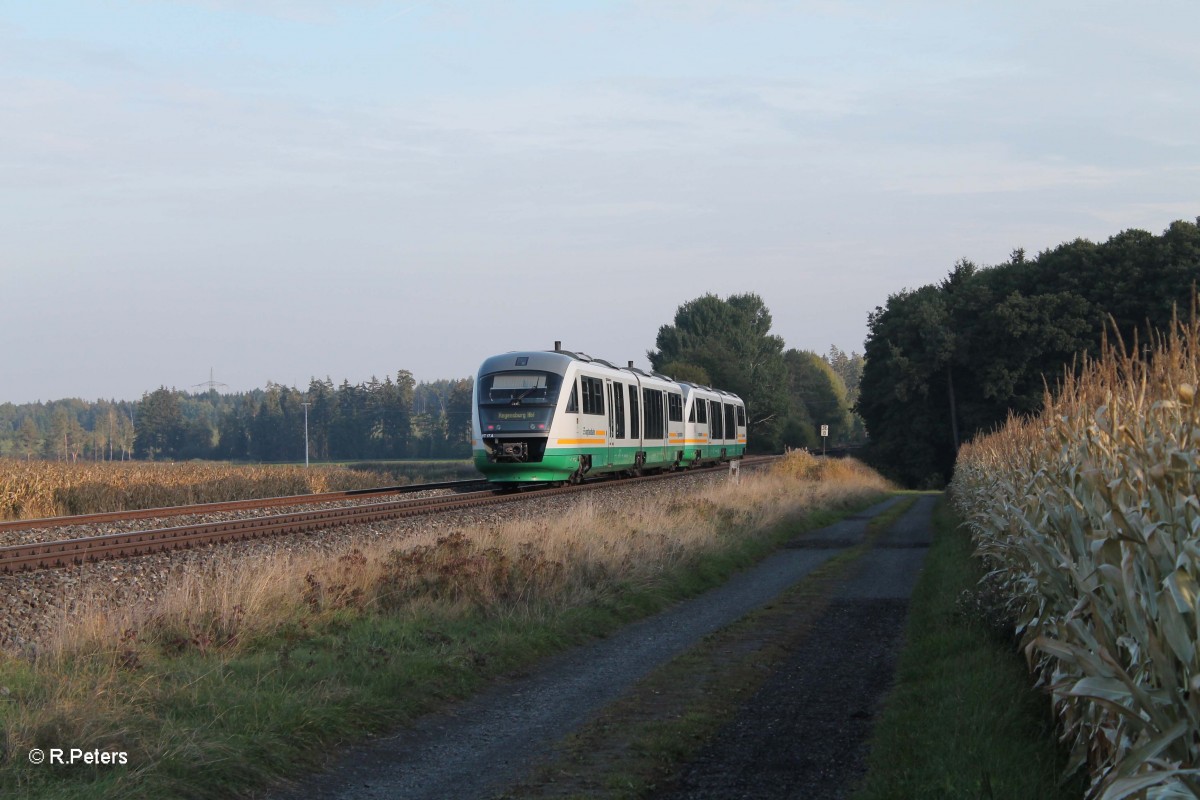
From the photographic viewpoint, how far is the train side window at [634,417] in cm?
3456

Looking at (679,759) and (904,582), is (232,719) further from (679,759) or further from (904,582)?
(904,582)

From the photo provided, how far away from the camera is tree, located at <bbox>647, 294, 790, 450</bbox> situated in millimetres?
91312

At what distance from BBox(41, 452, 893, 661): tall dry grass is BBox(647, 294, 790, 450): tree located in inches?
2503

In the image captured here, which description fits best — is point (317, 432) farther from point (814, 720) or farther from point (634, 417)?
point (814, 720)

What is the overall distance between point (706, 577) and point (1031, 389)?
5188 centimetres

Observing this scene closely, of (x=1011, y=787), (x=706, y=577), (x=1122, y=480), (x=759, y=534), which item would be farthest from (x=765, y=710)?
(x=759, y=534)

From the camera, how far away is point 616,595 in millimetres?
13570

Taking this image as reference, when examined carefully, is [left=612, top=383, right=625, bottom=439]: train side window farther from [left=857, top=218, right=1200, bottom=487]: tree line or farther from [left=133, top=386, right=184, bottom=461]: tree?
[left=133, top=386, right=184, bottom=461]: tree

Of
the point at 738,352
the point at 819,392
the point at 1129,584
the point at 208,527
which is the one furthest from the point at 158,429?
the point at 1129,584

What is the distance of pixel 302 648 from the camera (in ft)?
31.6

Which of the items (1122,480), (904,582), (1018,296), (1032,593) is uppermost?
(1018,296)

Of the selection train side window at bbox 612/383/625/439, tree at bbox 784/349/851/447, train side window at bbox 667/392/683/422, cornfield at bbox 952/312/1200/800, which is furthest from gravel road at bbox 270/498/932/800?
tree at bbox 784/349/851/447

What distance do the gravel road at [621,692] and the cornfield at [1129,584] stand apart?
1.70 metres

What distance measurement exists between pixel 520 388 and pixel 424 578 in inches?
586
